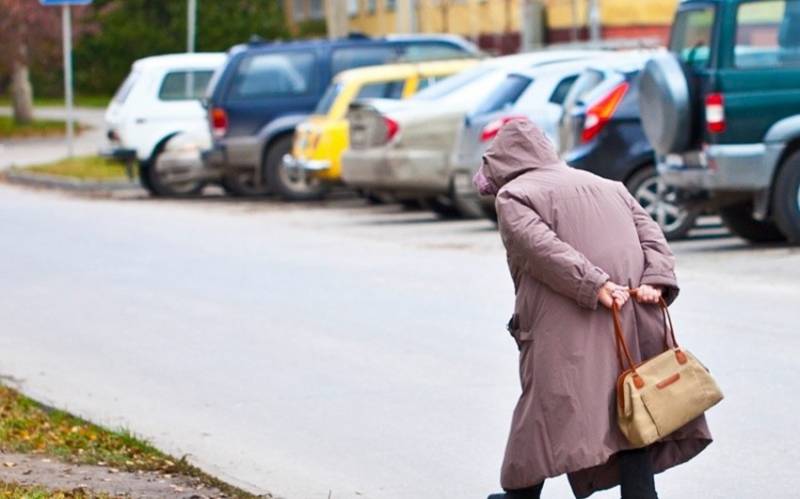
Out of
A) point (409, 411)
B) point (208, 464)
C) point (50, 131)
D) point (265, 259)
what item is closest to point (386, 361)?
point (409, 411)

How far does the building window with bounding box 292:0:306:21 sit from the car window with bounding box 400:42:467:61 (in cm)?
4913

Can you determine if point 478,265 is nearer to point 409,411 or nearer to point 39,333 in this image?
point 39,333

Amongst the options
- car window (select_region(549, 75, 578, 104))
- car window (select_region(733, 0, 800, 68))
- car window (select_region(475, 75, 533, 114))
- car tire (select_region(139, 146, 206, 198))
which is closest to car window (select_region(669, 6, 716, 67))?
car window (select_region(733, 0, 800, 68))

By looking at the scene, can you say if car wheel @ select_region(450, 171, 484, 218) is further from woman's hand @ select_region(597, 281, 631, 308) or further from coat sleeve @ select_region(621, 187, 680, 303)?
woman's hand @ select_region(597, 281, 631, 308)

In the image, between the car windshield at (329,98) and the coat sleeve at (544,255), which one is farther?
the car windshield at (329,98)

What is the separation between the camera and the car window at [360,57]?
2544cm

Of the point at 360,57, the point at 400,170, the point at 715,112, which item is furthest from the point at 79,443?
the point at 360,57

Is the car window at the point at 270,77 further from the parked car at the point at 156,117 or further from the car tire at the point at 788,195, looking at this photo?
the car tire at the point at 788,195

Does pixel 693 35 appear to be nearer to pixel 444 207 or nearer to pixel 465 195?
pixel 465 195

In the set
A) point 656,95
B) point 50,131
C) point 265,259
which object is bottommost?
point 50,131

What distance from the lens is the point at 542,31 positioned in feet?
167

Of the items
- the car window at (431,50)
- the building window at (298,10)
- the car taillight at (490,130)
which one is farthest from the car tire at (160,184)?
the building window at (298,10)

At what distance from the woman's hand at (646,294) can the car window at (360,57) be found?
19.6 metres

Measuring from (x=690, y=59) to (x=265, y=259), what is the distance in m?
4.01
